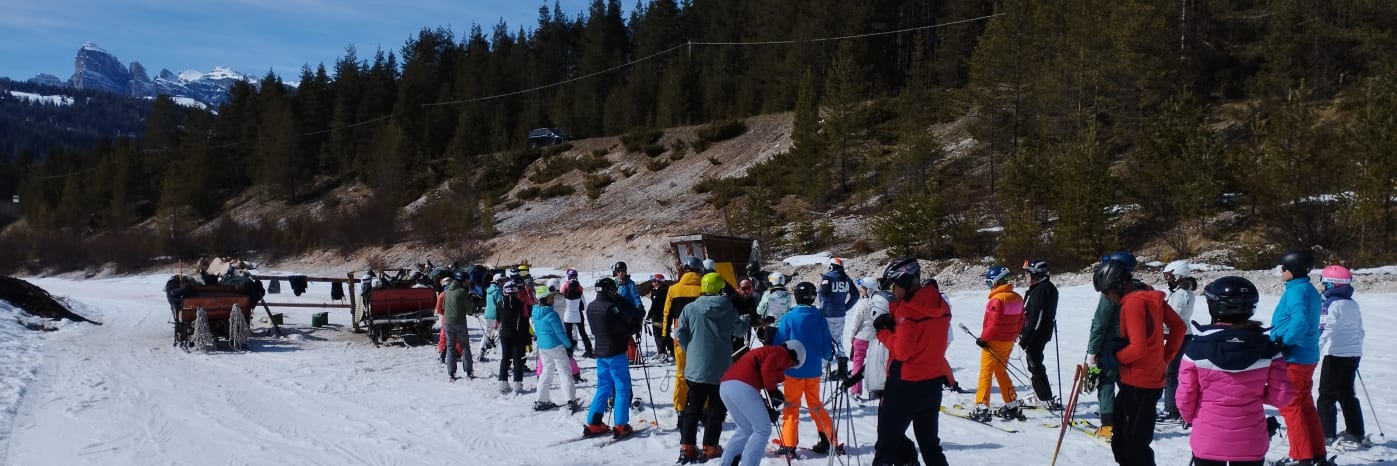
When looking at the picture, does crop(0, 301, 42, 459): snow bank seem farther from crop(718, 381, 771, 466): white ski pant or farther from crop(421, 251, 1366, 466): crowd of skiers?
crop(718, 381, 771, 466): white ski pant

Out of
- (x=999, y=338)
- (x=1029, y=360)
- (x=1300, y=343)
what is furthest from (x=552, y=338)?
(x=1300, y=343)

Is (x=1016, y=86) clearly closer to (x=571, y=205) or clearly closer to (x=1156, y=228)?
(x=1156, y=228)

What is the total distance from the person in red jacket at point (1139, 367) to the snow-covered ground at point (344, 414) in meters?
1.34

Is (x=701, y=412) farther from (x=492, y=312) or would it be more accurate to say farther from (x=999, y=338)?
(x=492, y=312)

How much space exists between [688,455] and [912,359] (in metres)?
2.40

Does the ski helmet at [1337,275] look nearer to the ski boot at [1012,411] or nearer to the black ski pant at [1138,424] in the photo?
the black ski pant at [1138,424]

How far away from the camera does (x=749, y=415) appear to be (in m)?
6.12

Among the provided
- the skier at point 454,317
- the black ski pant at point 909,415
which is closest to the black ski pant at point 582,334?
the skier at point 454,317

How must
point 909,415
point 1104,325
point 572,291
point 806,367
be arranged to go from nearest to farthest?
point 909,415 < point 1104,325 < point 806,367 < point 572,291

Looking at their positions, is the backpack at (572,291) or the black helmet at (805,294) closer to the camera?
the black helmet at (805,294)

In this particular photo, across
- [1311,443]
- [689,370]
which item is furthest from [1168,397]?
[689,370]

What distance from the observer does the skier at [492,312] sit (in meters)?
12.3

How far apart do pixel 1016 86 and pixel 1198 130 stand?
11039mm

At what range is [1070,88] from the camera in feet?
104
